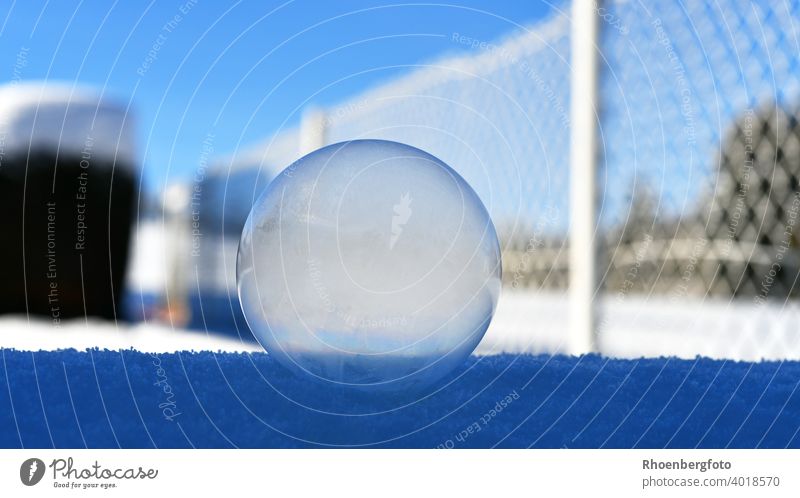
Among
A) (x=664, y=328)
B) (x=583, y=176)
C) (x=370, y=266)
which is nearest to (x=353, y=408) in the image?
(x=370, y=266)

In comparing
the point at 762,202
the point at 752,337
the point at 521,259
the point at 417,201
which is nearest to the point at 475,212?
the point at 417,201

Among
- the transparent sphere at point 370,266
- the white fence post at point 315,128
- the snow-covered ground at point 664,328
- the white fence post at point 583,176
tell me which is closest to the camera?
the transparent sphere at point 370,266

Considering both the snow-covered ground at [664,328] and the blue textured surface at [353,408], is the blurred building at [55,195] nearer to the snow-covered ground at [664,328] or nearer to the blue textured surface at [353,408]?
the snow-covered ground at [664,328]

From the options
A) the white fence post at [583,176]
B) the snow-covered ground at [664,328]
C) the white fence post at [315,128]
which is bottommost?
the snow-covered ground at [664,328]

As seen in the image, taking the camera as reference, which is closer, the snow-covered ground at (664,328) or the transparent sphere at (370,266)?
the transparent sphere at (370,266)

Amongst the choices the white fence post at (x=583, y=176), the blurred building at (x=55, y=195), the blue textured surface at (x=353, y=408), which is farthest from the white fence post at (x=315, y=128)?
the blue textured surface at (x=353, y=408)

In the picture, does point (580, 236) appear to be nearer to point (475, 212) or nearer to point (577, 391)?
point (577, 391)
